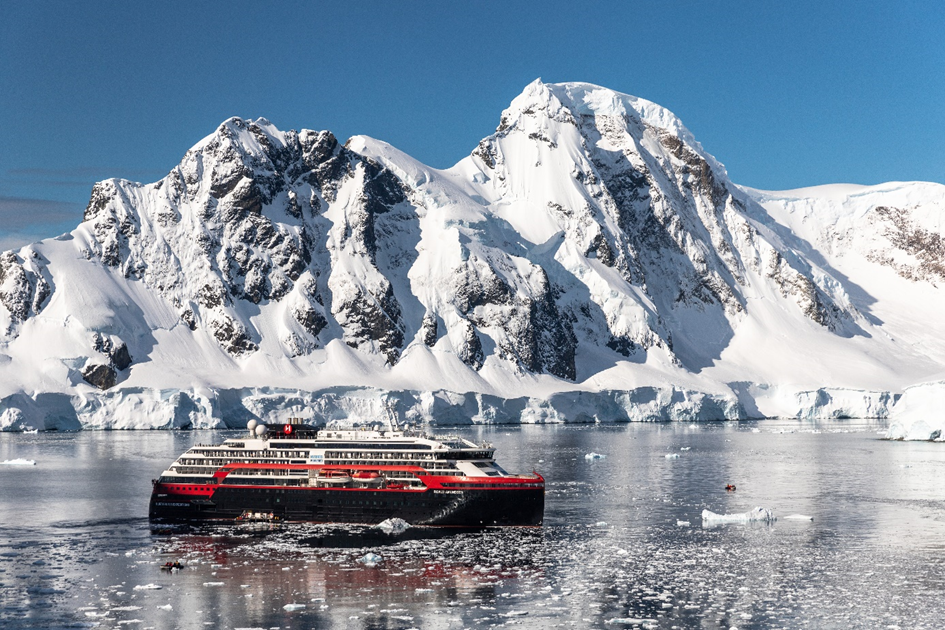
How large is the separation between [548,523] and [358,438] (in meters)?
15.6

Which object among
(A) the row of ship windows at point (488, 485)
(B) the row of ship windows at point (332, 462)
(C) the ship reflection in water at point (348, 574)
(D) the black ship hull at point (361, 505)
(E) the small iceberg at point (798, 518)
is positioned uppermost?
(B) the row of ship windows at point (332, 462)

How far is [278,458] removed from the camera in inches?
3529

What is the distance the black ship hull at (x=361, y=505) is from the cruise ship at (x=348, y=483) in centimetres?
7

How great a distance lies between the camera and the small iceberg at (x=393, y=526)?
8194 cm

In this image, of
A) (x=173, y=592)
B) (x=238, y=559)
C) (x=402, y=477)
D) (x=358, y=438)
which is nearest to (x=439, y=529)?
(x=402, y=477)

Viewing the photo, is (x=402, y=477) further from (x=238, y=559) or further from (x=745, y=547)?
(x=745, y=547)

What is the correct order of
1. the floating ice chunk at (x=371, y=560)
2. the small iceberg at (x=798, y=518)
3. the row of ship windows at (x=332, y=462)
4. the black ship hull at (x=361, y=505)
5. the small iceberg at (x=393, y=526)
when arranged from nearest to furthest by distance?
1. the floating ice chunk at (x=371, y=560)
2. the small iceberg at (x=393, y=526)
3. the black ship hull at (x=361, y=505)
4. the row of ship windows at (x=332, y=462)
5. the small iceberg at (x=798, y=518)

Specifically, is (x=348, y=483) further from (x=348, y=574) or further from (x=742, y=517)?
(x=742, y=517)

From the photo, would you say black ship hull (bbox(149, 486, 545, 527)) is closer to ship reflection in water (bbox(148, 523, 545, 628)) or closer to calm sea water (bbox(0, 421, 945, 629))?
ship reflection in water (bbox(148, 523, 545, 628))

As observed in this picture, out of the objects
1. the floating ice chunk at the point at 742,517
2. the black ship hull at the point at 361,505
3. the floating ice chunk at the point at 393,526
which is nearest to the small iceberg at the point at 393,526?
the floating ice chunk at the point at 393,526

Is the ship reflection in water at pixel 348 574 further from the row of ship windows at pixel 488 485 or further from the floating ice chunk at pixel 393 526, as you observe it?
the row of ship windows at pixel 488 485

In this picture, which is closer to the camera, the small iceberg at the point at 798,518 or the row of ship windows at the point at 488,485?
the row of ship windows at the point at 488,485

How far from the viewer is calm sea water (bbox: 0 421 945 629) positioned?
56.3 m

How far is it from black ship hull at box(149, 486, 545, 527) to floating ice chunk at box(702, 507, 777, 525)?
12385 millimetres
